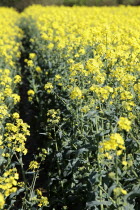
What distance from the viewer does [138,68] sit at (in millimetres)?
4574

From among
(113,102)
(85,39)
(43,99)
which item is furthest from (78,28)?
(113,102)

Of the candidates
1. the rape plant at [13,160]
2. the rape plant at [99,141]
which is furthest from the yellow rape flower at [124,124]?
the rape plant at [13,160]

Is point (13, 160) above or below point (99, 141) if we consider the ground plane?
above

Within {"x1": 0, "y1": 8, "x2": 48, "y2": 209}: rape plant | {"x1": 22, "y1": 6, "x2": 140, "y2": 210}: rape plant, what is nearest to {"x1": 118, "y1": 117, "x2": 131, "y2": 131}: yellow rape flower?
{"x1": 22, "y1": 6, "x2": 140, "y2": 210}: rape plant

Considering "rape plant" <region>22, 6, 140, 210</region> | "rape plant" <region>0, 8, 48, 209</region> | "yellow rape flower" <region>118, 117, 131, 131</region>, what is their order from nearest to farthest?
"yellow rape flower" <region>118, 117, 131, 131</region>
"rape plant" <region>22, 6, 140, 210</region>
"rape plant" <region>0, 8, 48, 209</region>

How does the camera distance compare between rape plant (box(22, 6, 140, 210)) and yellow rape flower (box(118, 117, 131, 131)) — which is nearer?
yellow rape flower (box(118, 117, 131, 131))

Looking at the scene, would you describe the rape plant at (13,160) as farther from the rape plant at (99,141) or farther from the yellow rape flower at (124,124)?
the yellow rape flower at (124,124)

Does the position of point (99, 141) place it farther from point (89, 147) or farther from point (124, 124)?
point (124, 124)

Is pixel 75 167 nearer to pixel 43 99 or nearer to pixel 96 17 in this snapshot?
pixel 43 99

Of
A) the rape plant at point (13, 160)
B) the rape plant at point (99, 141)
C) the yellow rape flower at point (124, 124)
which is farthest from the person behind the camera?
the rape plant at point (13, 160)

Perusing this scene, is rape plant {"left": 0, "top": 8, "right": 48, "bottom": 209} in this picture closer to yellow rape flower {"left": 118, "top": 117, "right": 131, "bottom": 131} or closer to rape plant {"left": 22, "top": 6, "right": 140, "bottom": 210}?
rape plant {"left": 22, "top": 6, "right": 140, "bottom": 210}

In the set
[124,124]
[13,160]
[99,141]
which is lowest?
[124,124]

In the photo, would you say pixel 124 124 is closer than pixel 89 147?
Yes

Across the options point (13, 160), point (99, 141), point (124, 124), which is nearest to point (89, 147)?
point (99, 141)
